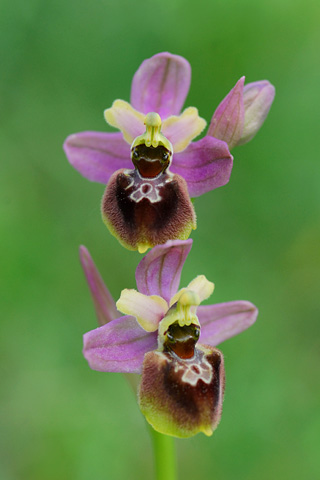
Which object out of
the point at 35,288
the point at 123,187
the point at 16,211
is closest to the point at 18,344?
the point at 35,288

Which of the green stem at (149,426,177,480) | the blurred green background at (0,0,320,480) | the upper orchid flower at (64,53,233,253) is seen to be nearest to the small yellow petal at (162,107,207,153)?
the upper orchid flower at (64,53,233,253)

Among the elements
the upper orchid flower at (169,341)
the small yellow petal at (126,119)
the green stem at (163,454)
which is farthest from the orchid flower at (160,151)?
the green stem at (163,454)

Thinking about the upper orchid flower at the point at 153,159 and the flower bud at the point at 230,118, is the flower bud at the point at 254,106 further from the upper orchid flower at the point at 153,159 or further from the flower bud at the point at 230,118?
the upper orchid flower at the point at 153,159

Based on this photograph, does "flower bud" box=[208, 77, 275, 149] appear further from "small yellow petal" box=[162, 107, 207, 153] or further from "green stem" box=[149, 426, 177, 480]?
"green stem" box=[149, 426, 177, 480]

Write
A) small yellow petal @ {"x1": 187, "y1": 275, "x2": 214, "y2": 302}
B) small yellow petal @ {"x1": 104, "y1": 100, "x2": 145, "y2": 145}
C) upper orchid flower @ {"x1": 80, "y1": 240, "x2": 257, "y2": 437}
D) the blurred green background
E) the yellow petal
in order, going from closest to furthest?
upper orchid flower @ {"x1": 80, "y1": 240, "x2": 257, "y2": 437} < the yellow petal < small yellow petal @ {"x1": 187, "y1": 275, "x2": 214, "y2": 302} < small yellow petal @ {"x1": 104, "y1": 100, "x2": 145, "y2": 145} < the blurred green background

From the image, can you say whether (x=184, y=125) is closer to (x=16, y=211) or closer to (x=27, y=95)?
(x=16, y=211)

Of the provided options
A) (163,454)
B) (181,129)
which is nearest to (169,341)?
(163,454)

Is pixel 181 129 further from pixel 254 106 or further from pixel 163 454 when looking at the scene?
pixel 163 454

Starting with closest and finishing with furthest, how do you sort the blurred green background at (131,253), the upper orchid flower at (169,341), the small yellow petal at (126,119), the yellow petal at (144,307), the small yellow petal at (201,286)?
the upper orchid flower at (169,341)
the yellow petal at (144,307)
the small yellow petal at (201,286)
the small yellow petal at (126,119)
the blurred green background at (131,253)
